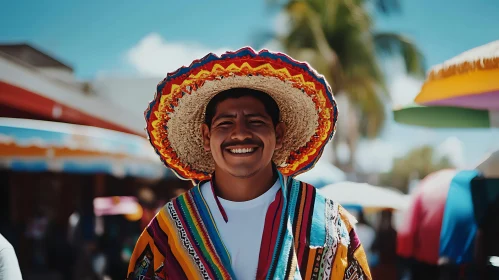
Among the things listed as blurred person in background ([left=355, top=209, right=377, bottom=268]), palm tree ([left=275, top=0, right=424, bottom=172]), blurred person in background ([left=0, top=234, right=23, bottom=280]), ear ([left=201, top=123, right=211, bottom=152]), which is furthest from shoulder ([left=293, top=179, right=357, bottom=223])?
palm tree ([left=275, top=0, right=424, bottom=172])

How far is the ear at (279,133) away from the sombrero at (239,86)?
0.34ft

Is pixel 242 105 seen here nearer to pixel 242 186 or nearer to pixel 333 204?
pixel 242 186

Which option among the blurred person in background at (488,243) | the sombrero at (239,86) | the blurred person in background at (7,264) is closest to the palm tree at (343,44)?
the blurred person in background at (488,243)

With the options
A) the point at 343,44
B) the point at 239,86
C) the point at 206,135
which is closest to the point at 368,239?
the point at 206,135

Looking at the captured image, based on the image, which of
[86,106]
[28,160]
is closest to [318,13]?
[86,106]

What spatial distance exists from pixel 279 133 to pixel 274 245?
62 centimetres

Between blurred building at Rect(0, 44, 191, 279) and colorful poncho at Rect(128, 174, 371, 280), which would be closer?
colorful poncho at Rect(128, 174, 371, 280)

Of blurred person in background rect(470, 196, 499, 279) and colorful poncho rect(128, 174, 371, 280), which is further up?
A: colorful poncho rect(128, 174, 371, 280)

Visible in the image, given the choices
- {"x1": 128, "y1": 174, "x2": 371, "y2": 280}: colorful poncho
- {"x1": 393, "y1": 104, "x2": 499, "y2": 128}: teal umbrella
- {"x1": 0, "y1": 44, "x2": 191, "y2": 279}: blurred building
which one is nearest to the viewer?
{"x1": 128, "y1": 174, "x2": 371, "y2": 280}: colorful poncho

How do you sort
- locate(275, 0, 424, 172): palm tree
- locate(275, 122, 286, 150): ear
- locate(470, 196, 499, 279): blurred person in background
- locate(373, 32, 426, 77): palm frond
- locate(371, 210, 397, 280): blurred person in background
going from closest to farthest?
locate(275, 122, 286, 150): ear < locate(470, 196, 499, 279): blurred person in background < locate(371, 210, 397, 280): blurred person in background < locate(275, 0, 424, 172): palm tree < locate(373, 32, 426, 77): palm frond

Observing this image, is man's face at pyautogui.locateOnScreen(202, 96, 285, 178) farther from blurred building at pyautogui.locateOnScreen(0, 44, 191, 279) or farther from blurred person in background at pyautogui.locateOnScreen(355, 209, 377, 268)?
blurred person in background at pyautogui.locateOnScreen(355, 209, 377, 268)

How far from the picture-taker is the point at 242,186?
2268 mm

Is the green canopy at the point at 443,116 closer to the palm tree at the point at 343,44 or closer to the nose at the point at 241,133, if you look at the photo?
the nose at the point at 241,133

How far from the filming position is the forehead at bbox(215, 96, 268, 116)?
2.29 m
